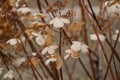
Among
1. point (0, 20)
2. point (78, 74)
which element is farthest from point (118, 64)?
point (0, 20)

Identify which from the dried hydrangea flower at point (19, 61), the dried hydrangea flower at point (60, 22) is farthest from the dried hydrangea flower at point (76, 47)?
the dried hydrangea flower at point (19, 61)

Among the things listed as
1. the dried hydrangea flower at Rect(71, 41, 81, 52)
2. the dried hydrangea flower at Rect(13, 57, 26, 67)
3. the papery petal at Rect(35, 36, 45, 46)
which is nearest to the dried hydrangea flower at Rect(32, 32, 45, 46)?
the papery petal at Rect(35, 36, 45, 46)

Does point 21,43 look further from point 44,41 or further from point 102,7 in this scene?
point 102,7

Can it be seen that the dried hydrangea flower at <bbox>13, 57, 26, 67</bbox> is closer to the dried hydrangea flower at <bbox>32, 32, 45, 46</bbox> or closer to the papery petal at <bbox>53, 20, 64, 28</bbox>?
the dried hydrangea flower at <bbox>32, 32, 45, 46</bbox>

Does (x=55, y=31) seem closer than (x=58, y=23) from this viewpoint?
No

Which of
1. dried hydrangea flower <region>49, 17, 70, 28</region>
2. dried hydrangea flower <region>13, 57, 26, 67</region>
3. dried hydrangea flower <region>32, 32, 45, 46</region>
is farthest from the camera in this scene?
dried hydrangea flower <region>13, 57, 26, 67</region>

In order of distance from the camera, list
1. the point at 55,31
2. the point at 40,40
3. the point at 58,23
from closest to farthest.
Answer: the point at 58,23 → the point at 40,40 → the point at 55,31

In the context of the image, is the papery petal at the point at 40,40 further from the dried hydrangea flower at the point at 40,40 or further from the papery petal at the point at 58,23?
the papery petal at the point at 58,23

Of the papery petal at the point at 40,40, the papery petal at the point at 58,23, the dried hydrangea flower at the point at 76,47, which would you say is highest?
the papery petal at the point at 58,23

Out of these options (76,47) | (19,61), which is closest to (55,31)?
(19,61)

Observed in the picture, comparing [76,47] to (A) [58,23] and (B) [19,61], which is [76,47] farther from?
(B) [19,61]

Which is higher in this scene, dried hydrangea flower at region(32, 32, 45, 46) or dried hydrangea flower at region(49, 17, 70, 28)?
dried hydrangea flower at region(49, 17, 70, 28)
